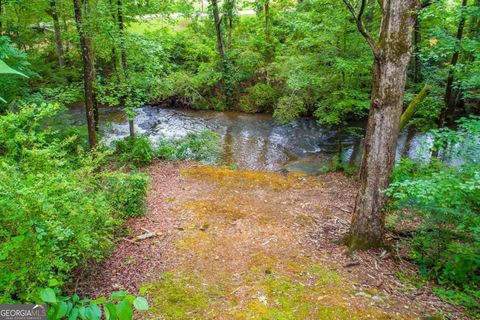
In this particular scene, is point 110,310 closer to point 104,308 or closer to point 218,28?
point 104,308

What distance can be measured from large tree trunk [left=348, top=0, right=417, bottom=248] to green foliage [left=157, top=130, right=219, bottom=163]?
741 cm

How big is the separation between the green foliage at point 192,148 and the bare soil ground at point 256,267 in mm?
3783

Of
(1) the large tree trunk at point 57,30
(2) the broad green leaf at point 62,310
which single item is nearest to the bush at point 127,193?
(2) the broad green leaf at point 62,310

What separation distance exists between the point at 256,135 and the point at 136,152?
19.4 feet

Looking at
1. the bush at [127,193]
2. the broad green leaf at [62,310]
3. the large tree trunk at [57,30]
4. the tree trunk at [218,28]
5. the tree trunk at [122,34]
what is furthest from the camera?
the tree trunk at [218,28]

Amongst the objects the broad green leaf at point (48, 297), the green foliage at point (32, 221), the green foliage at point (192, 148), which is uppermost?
the broad green leaf at point (48, 297)

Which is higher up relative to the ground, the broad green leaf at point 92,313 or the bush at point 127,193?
the broad green leaf at point 92,313

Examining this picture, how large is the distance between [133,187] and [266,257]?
3.06 m

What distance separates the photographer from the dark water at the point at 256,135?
12320 millimetres

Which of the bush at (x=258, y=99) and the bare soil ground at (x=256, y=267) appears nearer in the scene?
the bare soil ground at (x=256, y=267)

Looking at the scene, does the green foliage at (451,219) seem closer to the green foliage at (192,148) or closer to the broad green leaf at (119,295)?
the broad green leaf at (119,295)

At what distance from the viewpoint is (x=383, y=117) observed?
191 inches

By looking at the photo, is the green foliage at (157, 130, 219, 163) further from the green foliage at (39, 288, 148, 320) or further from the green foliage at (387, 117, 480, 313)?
the green foliage at (39, 288, 148, 320)

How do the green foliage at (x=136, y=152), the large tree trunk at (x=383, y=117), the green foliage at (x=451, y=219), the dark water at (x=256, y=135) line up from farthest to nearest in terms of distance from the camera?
the dark water at (x=256, y=135) < the green foliage at (x=136, y=152) < the large tree trunk at (x=383, y=117) < the green foliage at (x=451, y=219)
